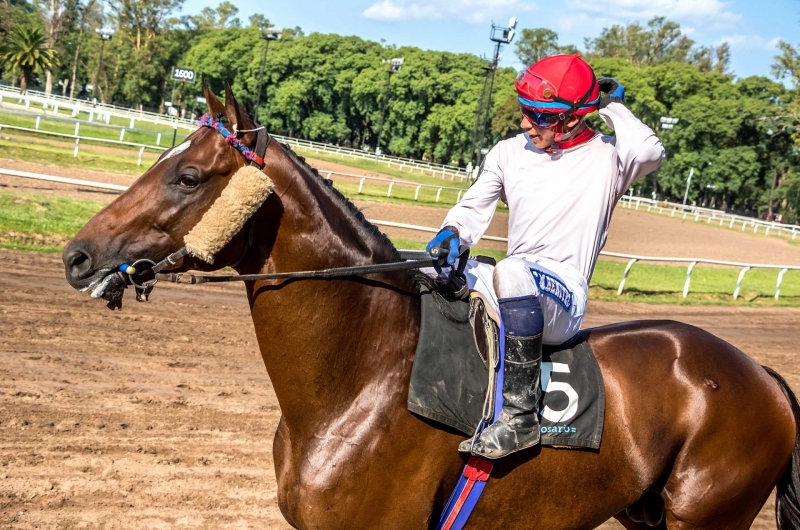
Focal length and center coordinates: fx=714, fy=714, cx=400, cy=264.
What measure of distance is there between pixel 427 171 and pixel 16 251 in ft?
135

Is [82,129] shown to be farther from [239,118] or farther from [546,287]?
[546,287]

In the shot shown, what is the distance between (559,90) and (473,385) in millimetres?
1300

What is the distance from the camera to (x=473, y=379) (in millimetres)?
2918

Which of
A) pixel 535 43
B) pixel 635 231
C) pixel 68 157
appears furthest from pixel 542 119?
pixel 535 43

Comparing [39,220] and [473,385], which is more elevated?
[473,385]

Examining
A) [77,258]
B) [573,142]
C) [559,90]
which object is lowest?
[77,258]

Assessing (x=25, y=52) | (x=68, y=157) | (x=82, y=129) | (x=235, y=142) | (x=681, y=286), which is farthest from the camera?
(x=25, y=52)

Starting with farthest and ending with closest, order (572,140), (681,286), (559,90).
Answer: (681,286)
(572,140)
(559,90)

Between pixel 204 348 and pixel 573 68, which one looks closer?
pixel 573 68

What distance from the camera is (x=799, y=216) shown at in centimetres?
6097

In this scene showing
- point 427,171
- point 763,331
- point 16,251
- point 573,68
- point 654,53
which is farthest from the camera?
point 654,53

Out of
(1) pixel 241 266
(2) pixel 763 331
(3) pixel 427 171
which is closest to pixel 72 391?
(1) pixel 241 266

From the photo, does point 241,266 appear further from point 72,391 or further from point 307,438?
A: point 72,391

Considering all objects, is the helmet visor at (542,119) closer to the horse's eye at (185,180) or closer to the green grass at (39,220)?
the horse's eye at (185,180)
